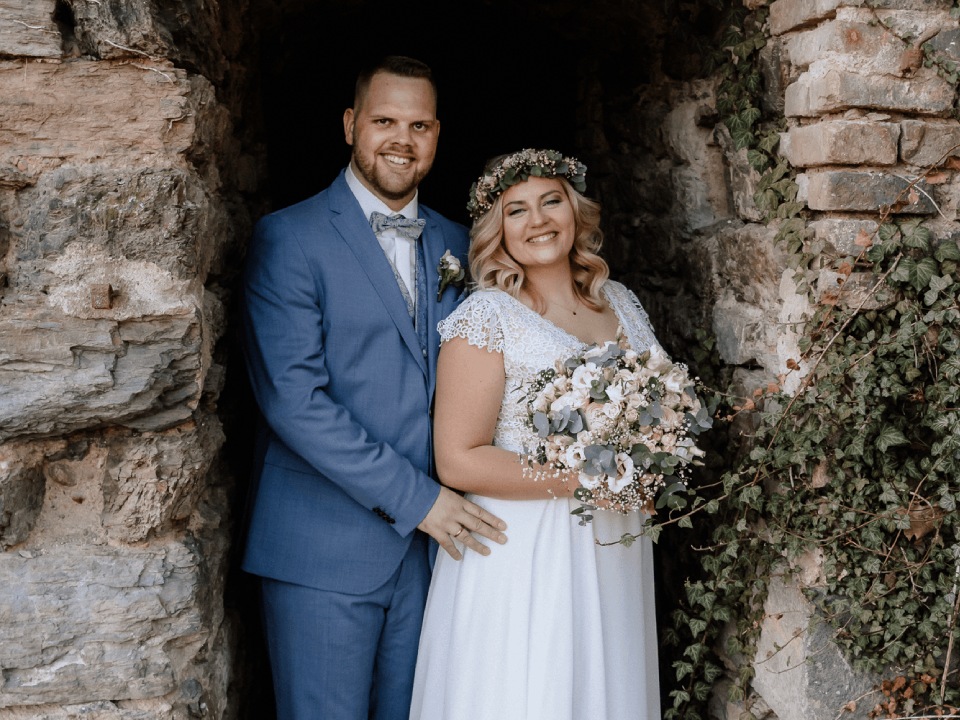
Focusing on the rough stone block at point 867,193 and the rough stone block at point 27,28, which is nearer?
→ the rough stone block at point 27,28

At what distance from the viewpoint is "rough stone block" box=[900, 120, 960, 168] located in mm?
2234

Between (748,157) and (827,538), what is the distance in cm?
105

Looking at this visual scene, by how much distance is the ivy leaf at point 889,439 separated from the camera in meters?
2.18

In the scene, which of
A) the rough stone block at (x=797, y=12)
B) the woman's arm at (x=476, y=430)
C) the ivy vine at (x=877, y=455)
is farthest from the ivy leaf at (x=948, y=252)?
the woman's arm at (x=476, y=430)

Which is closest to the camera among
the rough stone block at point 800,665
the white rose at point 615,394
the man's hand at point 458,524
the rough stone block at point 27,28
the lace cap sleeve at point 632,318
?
the rough stone block at point 27,28

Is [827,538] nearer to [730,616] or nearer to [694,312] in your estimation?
[730,616]

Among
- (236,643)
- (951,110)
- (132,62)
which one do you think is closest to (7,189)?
(132,62)

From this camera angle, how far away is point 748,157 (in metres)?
2.50

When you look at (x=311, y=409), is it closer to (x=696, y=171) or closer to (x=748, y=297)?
(x=748, y=297)

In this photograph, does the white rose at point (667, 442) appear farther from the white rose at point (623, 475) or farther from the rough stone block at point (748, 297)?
the rough stone block at point (748, 297)

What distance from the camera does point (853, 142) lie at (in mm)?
2209

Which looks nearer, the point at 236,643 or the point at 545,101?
the point at 236,643

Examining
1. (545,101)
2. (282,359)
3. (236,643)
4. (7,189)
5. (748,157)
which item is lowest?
(236,643)

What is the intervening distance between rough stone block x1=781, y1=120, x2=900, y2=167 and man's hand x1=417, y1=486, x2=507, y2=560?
1.26 metres
